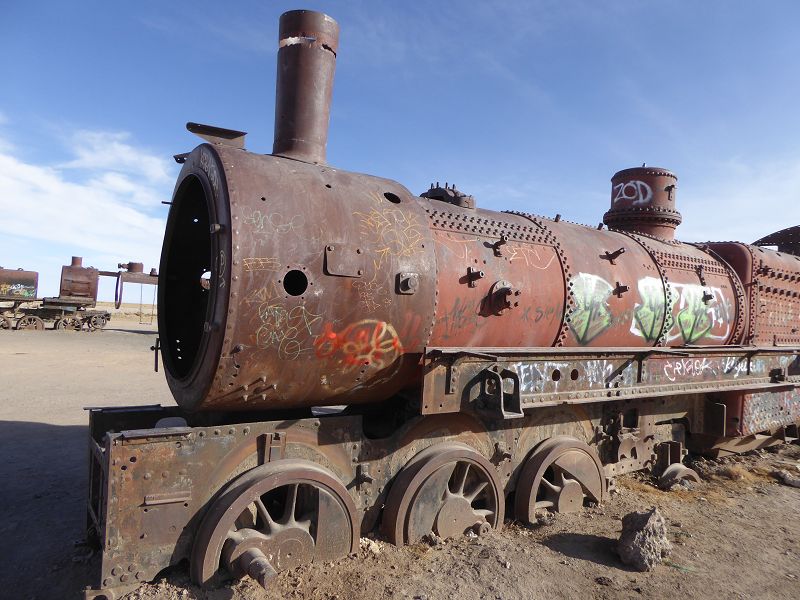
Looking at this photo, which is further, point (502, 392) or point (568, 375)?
point (568, 375)

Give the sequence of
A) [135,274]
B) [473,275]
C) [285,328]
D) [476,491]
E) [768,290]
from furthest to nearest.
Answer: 1. [135,274]
2. [768,290]
3. [476,491]
4. [473,275]
5. [285,328]

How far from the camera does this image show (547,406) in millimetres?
5180

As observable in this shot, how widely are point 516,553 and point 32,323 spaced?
2944 cm

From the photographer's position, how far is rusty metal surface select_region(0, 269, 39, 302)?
27.8 m

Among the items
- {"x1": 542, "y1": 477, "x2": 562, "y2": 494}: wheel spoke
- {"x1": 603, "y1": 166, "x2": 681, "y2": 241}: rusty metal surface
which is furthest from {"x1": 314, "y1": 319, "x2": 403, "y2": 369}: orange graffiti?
{"x1": 603, "y1": 166, "x2": 681, "y2": 241}: rusty metal surface

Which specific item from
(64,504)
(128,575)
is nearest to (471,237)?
(128,575)

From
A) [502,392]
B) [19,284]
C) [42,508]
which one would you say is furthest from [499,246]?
[19,284]

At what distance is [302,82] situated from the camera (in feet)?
16.3

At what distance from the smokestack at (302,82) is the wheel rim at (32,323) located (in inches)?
1086

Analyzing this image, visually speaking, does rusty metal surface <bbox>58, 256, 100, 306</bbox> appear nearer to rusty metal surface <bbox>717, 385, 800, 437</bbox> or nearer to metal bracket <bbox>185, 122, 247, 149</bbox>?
metal bracket <bbox>185, 122, 247, 149</bbox>

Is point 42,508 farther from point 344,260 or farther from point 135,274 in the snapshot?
point 135,274

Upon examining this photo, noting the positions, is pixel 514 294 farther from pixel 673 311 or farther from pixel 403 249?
pixel 673 311

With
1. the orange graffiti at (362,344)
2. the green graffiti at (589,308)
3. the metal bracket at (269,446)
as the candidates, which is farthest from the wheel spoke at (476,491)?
the metal bracket at (269,446)

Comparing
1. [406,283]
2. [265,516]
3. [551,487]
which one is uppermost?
[406,283]
